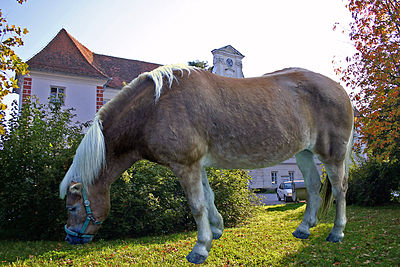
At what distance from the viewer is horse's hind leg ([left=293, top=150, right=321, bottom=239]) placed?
104 inches

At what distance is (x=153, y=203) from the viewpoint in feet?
25.4

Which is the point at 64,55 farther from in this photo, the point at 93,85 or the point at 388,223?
the point at 388,223

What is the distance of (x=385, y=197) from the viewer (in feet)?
43.8

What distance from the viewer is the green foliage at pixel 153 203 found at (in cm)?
767

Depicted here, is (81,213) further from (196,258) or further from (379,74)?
(379,74)

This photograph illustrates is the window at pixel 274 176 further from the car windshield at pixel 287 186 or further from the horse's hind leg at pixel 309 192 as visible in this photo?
the horse's hind leg at pixel 309 192

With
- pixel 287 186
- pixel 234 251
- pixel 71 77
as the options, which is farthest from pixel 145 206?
pixel 71 77

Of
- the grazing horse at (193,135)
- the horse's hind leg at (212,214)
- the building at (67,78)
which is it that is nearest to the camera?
the grazing horse at (193,135)

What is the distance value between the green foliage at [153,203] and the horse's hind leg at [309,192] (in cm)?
502

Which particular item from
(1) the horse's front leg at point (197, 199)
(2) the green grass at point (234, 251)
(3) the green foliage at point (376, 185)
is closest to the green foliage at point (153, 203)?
(2) the green grass at point (234, 251)

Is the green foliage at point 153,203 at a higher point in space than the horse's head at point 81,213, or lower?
lower

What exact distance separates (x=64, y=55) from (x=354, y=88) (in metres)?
20.2

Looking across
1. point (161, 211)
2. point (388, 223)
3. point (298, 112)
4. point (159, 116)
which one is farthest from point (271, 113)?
point (388, 223)

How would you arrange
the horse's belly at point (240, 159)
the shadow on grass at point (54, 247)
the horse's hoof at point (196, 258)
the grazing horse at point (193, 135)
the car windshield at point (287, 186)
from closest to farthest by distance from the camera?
1. the horse's hoof at point (196, 258)
2. the grazing horse at point (193, 135)
3. the horse's belly at point (240, 159)
4. the shadow on grass at point (54, 247)
5. the car windshield at point (287, 186)
